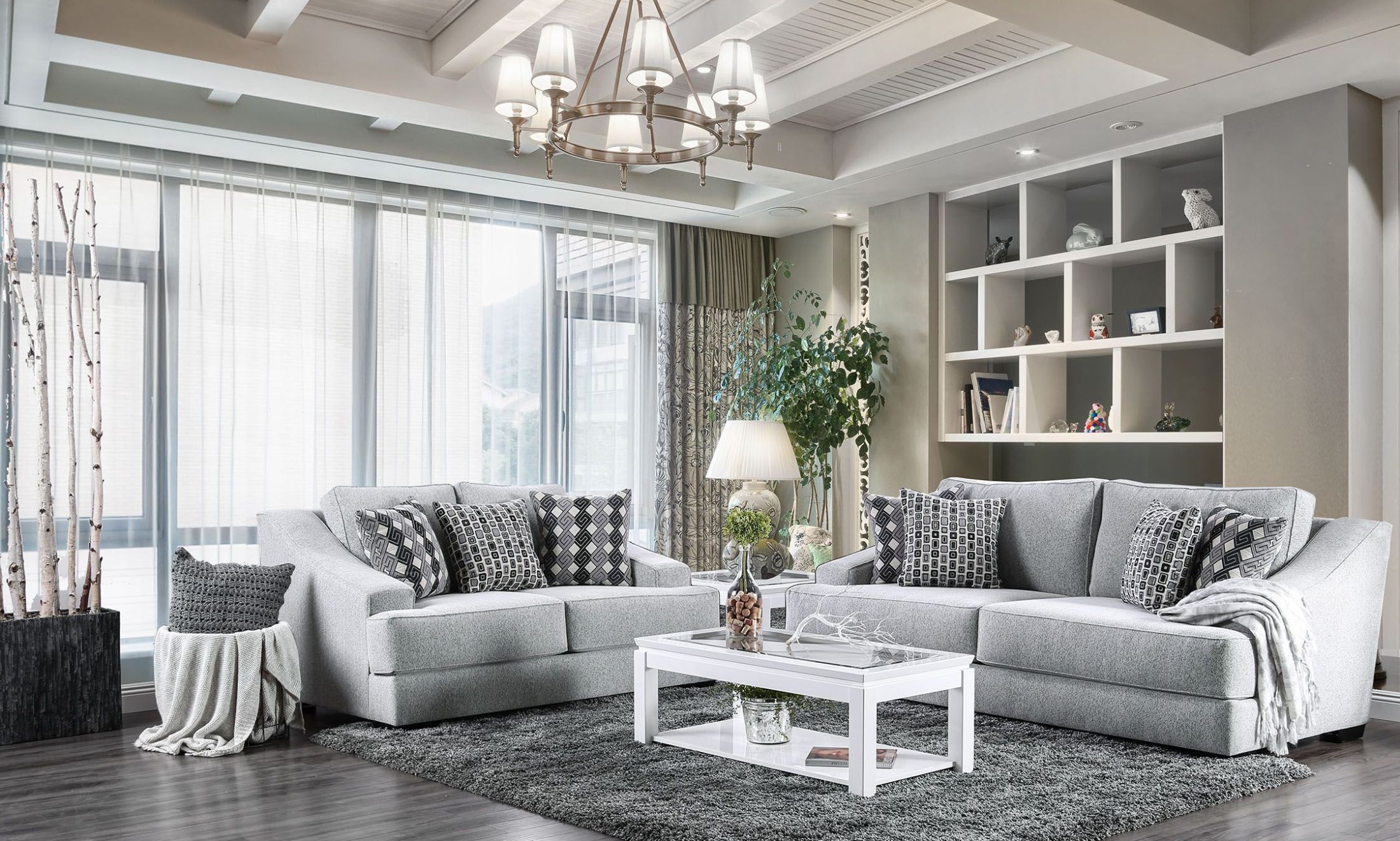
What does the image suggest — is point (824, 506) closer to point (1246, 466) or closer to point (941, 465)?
point (941, 465)

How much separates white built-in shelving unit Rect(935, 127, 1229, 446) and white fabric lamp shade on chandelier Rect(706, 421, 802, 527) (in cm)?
96

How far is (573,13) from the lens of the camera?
174 inches

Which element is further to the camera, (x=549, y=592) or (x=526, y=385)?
(x=526, y=385)

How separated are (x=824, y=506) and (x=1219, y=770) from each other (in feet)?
11.9

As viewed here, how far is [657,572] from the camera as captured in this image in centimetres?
504

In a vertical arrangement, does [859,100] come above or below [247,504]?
above

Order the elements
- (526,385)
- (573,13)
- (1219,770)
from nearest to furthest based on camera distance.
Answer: (1219,770) → (573,13) → (526,385)

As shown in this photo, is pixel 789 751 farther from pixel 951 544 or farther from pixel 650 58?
pixel 650 58

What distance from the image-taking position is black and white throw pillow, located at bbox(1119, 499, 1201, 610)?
13.2 ft

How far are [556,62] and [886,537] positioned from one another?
8.45ft

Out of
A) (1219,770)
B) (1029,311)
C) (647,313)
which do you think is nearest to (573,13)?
(647,313)

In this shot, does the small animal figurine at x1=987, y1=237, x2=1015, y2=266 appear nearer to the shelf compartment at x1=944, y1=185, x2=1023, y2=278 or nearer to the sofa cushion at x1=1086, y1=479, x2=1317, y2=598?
the shelf compartment at x1=944, y1=185, x2=1023, y2=278

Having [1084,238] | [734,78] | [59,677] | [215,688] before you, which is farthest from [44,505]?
[1084,238]

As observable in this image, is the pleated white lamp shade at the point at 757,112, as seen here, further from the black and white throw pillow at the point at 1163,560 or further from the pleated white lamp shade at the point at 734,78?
the black and white throw pillow at the point at 1163,560
